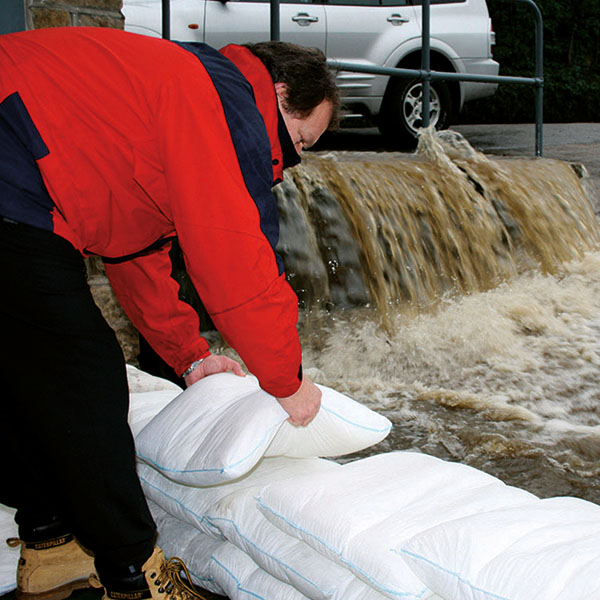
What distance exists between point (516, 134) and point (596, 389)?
25.6ft

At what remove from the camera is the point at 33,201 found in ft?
4.91

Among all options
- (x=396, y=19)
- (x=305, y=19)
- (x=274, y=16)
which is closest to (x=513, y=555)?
(x=274, y=16)

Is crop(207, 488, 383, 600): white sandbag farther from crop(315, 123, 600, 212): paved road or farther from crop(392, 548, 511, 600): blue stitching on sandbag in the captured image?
crop(315, 123, 600, 212): paved road

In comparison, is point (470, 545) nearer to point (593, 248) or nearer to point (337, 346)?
point (337, 346)

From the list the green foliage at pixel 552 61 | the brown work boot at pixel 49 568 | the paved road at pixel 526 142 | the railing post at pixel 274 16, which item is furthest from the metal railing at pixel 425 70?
the green foliage at pixel 552 61

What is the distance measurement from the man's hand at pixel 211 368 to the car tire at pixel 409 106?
5676mm

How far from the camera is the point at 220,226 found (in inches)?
58.7

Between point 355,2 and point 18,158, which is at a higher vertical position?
point 355,2

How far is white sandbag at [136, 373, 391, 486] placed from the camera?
1870 mm

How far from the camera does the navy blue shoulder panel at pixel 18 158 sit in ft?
4.84

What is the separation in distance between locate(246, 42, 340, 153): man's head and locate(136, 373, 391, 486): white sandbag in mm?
685

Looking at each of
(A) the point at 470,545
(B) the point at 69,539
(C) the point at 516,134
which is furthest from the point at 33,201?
(C) the point at 516,134

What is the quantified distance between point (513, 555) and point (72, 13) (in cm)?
322

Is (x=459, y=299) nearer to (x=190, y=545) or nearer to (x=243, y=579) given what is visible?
(x=190, y=545)
